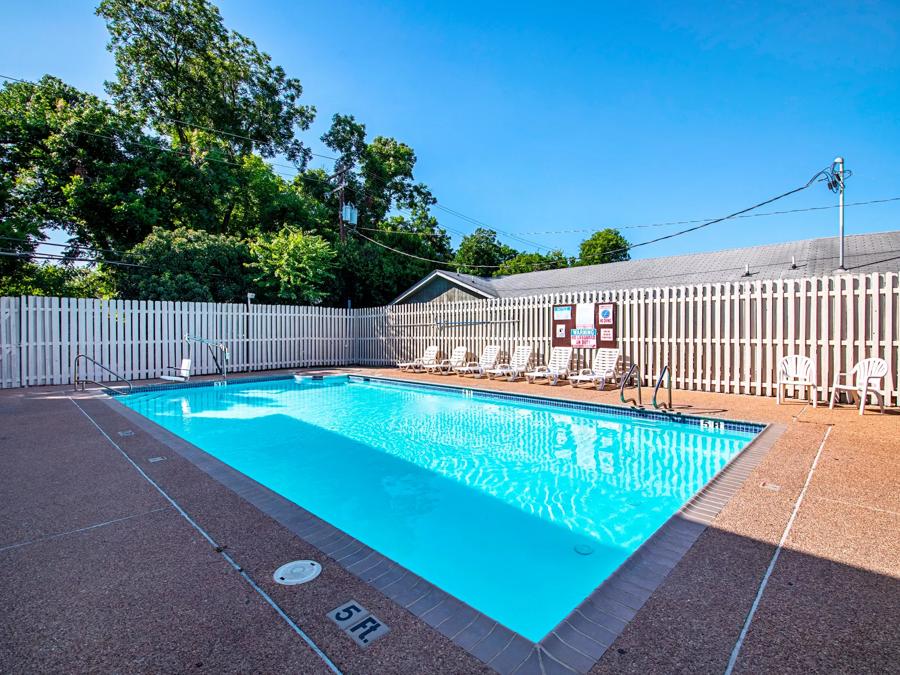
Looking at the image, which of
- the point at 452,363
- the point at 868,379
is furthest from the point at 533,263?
the point at 868,379

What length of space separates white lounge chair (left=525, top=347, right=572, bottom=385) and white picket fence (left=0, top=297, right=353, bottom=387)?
8461mm

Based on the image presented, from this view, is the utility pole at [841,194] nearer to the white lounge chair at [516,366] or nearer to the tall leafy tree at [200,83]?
the white lounge chair at [516,366]

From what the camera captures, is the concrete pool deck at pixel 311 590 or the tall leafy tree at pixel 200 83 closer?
the concrete pool deck at pixel 311 590

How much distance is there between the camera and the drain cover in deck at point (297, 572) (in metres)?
2.18

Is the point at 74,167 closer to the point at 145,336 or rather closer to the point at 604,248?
the point at 145,336

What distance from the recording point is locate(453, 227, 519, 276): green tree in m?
35.9

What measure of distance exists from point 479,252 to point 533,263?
224 inches

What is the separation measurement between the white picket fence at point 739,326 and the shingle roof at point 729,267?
19.4 feet

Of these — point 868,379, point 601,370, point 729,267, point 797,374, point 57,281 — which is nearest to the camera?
point 868,379

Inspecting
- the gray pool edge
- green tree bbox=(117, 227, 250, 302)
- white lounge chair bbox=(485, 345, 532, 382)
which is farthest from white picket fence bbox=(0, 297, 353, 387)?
the gray pool edge

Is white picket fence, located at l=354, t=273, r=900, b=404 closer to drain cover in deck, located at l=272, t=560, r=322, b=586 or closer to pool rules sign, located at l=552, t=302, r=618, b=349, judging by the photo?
pool rules sign, located at l=552, t=302, r=618, b=349

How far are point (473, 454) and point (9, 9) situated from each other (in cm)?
1685

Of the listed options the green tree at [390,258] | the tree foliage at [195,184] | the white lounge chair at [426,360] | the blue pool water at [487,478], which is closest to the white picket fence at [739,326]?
the white lounge chair at [426,360]

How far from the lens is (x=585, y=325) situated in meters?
10.5
